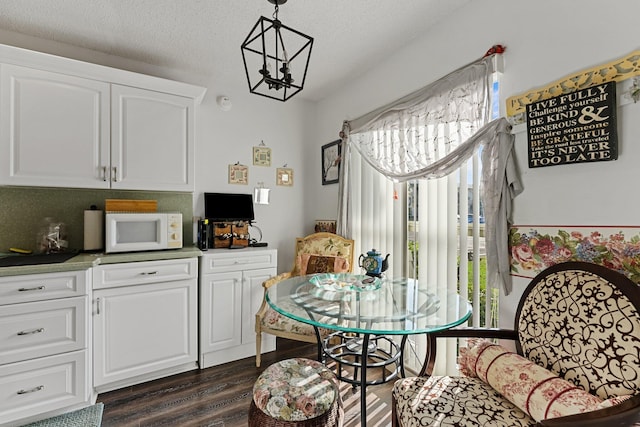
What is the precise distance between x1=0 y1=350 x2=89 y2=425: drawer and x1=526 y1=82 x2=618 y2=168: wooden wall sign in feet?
9.76

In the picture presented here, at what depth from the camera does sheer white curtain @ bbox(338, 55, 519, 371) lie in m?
1.70

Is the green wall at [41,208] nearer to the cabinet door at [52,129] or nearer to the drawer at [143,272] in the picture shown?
the cabinet door at [52,129]

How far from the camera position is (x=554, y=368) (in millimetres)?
1219

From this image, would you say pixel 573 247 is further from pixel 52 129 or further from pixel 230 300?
pixel 52 129

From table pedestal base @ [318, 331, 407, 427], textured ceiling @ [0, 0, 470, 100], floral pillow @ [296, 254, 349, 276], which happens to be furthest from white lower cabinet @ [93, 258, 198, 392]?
textured ceiling @ [0, 0, 470, 100]

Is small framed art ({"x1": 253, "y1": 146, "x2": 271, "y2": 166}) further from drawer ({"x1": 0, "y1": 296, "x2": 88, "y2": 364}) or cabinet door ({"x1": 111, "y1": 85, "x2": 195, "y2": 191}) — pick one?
drawer ({"x1": 0, "y1": 296, "x2": 88, "y2": 364})

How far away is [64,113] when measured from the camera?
7.13 feet

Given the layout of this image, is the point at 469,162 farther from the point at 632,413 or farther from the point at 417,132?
the point at 632,413

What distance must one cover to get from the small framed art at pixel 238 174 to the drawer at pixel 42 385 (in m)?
1.87

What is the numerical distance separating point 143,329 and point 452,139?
261 cm

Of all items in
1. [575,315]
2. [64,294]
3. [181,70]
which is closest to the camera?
[575,315]

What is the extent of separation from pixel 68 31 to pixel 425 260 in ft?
10.4

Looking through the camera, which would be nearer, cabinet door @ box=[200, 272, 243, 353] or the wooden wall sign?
the wooden wall sign

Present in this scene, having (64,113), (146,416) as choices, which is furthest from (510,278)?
(64,113)
